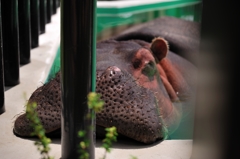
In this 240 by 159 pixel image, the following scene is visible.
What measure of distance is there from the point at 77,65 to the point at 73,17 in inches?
8.1

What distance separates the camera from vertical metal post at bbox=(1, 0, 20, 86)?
137 inches

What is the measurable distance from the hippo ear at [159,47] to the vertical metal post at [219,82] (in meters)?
1.54

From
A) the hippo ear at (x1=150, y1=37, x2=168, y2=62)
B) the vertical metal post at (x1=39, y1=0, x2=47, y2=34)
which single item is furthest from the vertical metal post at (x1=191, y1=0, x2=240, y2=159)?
the vertical metal post at (x1=39, y1=0, x2=47, y2=34)

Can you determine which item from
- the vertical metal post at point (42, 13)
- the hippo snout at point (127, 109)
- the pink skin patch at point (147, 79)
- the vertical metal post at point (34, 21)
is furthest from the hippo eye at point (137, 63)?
the vertical metal post at point (42, 13)

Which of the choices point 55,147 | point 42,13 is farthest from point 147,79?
point 42,13

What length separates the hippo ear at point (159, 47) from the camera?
3.40 meters

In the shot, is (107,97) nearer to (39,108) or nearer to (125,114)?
(125,114)

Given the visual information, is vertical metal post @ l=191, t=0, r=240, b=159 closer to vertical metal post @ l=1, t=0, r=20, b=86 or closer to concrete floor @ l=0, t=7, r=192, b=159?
concrete floor @ l=0, t=7, r=192, b=159

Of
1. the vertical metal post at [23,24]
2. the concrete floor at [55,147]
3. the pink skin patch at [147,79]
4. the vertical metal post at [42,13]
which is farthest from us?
Answer: the vertical metal post at [42,13]

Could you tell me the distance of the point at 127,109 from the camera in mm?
2416

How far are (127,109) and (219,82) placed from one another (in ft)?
2.55

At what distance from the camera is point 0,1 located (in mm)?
3289

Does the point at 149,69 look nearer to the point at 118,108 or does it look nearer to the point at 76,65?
the point at 118,108

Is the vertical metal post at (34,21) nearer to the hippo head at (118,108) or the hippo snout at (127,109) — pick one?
the hippo head at (118,108)
